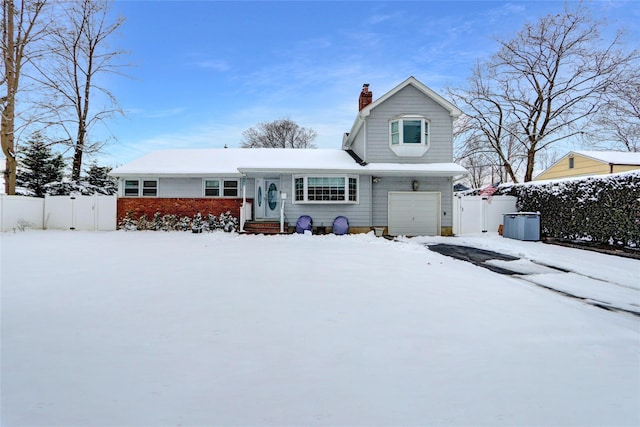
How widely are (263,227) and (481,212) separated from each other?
409 inches

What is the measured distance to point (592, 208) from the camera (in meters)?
10.3

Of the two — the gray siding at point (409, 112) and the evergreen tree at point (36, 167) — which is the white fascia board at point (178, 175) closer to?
the gray siding at point (409, 112)

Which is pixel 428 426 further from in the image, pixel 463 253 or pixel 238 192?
pixel 238 192

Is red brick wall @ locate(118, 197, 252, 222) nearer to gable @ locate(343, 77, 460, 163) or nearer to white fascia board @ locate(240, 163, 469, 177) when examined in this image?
white fascia board @ locate(240, 163, 469, 177)

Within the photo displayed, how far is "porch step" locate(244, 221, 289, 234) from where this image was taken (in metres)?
13.7

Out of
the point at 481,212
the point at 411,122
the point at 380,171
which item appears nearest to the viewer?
the point at 380,171

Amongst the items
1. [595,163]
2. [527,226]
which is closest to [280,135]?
[595,163]

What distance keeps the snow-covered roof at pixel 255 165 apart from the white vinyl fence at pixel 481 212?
7.11 ft

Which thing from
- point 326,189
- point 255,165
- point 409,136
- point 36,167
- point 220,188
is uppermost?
point 409,136

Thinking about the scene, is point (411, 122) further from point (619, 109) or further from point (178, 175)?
point (619, 109)

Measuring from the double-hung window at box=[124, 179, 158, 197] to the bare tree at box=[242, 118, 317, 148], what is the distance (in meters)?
23.5

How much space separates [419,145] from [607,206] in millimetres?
A: 6949

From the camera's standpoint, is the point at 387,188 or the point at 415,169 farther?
the point at 387,188

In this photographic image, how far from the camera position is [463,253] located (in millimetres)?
9383
